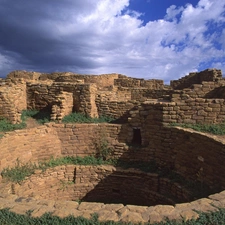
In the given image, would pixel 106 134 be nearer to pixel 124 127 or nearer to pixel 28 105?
pixel 124 127

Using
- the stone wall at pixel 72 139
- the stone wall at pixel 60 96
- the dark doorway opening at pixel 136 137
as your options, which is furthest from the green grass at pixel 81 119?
the dark doorway opening at pixel 136 137

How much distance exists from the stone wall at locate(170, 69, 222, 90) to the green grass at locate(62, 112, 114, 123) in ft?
17.5

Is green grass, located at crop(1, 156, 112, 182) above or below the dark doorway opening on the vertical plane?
below

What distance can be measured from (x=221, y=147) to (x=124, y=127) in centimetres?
385

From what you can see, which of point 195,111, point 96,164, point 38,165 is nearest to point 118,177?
point 96,164

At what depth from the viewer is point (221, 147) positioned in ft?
20.6

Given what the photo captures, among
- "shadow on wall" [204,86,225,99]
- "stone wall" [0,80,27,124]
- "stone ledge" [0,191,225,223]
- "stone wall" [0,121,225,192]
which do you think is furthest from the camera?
"shadow on wall" [204,86,225,99]

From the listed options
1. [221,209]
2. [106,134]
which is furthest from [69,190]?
[221,209]

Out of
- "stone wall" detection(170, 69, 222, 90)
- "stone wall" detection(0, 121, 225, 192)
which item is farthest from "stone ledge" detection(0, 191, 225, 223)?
"stone wall" detection(170, 69, 222, 90)

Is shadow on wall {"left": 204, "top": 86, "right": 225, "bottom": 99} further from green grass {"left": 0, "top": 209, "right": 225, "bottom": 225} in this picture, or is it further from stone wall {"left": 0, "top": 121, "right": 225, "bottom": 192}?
green grass {"left": 0, "top": 209, "right": 225, "bottom": 225}

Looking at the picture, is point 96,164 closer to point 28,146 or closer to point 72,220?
point 28,146

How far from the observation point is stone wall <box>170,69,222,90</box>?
11.8m

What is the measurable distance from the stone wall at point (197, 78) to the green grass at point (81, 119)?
5.35 m

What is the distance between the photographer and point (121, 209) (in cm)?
434
